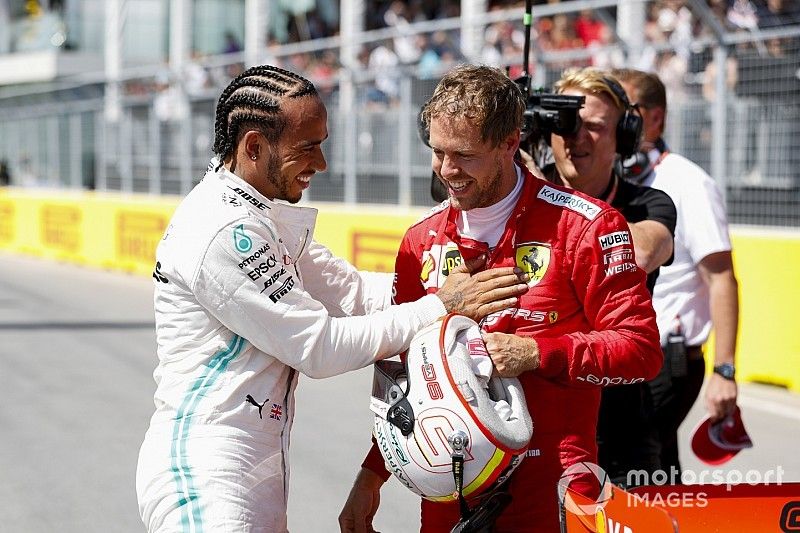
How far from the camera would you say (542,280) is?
2938mm

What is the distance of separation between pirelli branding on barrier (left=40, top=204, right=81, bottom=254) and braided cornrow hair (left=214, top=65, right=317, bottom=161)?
17505mm

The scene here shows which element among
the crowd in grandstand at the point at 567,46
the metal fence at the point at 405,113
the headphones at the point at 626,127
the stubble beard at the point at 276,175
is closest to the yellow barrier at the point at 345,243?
the metal fence at the point at 405,113

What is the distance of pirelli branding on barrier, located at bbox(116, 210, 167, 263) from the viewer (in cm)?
1745

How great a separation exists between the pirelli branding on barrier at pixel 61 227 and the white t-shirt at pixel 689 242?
16.4 m

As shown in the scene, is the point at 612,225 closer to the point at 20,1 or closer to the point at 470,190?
the point at 470,190

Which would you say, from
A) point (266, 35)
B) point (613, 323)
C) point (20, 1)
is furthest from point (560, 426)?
point (20, 1)

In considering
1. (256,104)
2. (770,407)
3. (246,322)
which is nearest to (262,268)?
(246,322)

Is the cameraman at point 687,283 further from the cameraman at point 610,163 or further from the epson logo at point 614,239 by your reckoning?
the epson logo at point 614,239

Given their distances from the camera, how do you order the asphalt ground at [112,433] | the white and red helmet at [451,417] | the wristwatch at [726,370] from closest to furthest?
the white and red helmet at [451,417], the wristwatch at [726,370], the asphalt ground at [112,433]

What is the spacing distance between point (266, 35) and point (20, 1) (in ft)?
65.3

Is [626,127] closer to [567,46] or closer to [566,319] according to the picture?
[566,319]

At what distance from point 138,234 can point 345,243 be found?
5.05m

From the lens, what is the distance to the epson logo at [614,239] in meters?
2.92

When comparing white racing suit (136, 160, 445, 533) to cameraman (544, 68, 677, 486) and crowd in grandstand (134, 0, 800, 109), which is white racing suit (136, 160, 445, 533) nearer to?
cameraman (544, 68, 677, 486)
